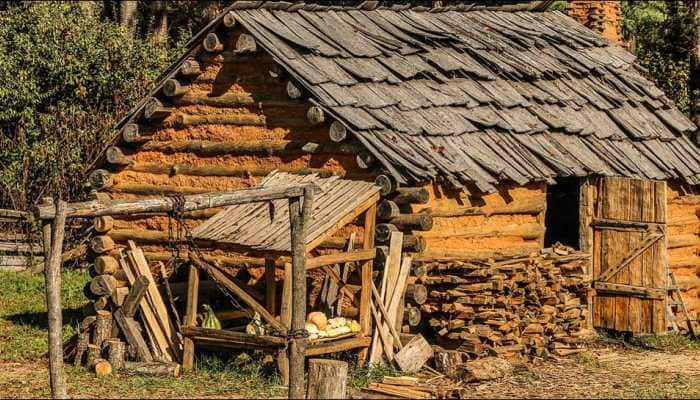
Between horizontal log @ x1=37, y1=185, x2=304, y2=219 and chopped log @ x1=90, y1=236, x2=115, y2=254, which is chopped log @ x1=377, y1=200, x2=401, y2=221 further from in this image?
chopped log @ x1=90, y1=236, x2=115, y2=254

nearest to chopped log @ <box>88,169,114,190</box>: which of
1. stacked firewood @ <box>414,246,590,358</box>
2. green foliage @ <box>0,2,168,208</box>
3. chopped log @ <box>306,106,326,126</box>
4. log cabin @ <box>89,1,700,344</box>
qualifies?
log cabin @ <box>89,1,700,344</box>

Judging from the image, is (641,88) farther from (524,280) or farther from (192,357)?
(192,357)

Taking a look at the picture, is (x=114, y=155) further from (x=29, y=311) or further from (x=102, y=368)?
(x=29, y=311)

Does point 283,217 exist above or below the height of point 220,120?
below

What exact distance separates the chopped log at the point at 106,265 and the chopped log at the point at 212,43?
3.00 metres

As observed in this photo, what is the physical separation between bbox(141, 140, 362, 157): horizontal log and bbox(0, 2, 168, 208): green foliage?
7.21m

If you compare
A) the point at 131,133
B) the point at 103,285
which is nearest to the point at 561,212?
the point at 131,133

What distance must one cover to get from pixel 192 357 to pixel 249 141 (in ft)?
9.95

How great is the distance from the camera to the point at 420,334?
15227mm

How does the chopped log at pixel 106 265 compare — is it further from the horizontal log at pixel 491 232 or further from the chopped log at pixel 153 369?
the horizontal log at pixel 491 232

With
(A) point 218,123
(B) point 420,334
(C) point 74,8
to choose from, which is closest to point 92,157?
(C) point 74,8

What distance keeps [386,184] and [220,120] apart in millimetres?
2930

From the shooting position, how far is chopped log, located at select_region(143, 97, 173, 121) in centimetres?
1720

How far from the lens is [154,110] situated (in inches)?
678
